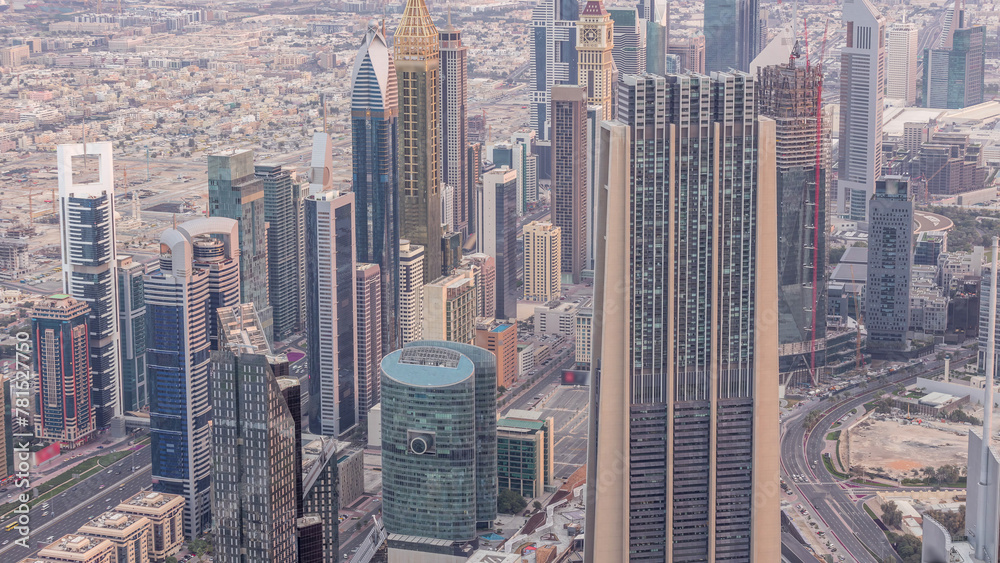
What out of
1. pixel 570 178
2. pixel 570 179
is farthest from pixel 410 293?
pixel 570 178

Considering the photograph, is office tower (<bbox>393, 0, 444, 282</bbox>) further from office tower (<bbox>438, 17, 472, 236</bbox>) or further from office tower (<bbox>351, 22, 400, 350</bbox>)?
office tower (<bbox>438, 17, 472, 236</bbox>)

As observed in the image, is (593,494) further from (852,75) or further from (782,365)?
(852,75)

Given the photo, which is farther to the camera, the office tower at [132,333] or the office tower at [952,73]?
the office tower at [952,73]

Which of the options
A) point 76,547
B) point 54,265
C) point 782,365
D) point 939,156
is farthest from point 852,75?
point 76,547

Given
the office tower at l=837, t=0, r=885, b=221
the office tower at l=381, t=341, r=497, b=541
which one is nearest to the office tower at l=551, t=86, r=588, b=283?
the office tower at l=837, t=0, r=885, b=221

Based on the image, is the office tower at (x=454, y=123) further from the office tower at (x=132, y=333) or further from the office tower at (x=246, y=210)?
the office tower at (x=132, y=333)

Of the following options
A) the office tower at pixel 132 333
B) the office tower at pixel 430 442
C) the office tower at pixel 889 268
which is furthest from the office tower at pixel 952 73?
the office tower at pixel 430 442

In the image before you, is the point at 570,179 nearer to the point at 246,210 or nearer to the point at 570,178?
the point at 570,178
